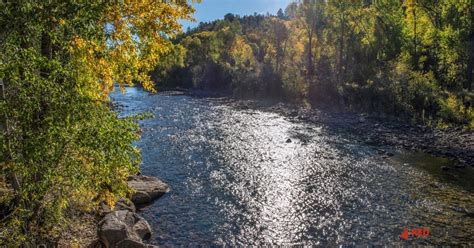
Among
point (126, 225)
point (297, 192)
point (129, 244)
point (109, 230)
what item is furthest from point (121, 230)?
point (297, 192)

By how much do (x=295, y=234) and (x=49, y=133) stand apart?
14940 mm

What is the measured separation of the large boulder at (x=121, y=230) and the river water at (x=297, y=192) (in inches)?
37.2

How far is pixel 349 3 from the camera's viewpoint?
78.8m

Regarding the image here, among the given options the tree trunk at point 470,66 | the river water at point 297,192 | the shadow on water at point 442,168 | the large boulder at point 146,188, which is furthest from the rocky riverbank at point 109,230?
the tree trunk at point 470,66

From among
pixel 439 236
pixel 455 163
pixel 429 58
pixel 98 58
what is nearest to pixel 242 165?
pixel 439 236

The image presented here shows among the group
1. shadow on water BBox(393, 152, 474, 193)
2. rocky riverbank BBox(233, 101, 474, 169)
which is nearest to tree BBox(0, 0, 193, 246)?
shadow on water BBox(393, 152, 474, 193)

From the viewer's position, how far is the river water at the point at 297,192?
67.5ft

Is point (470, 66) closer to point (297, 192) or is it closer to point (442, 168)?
point (442, 168)

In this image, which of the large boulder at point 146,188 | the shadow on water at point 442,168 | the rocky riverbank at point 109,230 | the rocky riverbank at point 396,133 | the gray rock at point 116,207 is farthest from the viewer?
the rocky riverbank at point 396,133

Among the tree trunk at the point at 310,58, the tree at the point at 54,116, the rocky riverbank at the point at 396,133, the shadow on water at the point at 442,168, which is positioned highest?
the tree trunk at the point at 310,58

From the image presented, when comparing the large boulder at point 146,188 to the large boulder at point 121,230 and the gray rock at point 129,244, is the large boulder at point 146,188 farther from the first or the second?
the gray rock at point 129,244

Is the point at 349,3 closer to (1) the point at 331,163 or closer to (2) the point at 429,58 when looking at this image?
(2) the point at 429,58

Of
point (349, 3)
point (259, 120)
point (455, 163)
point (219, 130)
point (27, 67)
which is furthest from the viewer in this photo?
point (349, 3)

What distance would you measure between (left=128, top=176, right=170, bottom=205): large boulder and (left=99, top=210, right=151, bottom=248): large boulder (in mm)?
4280
